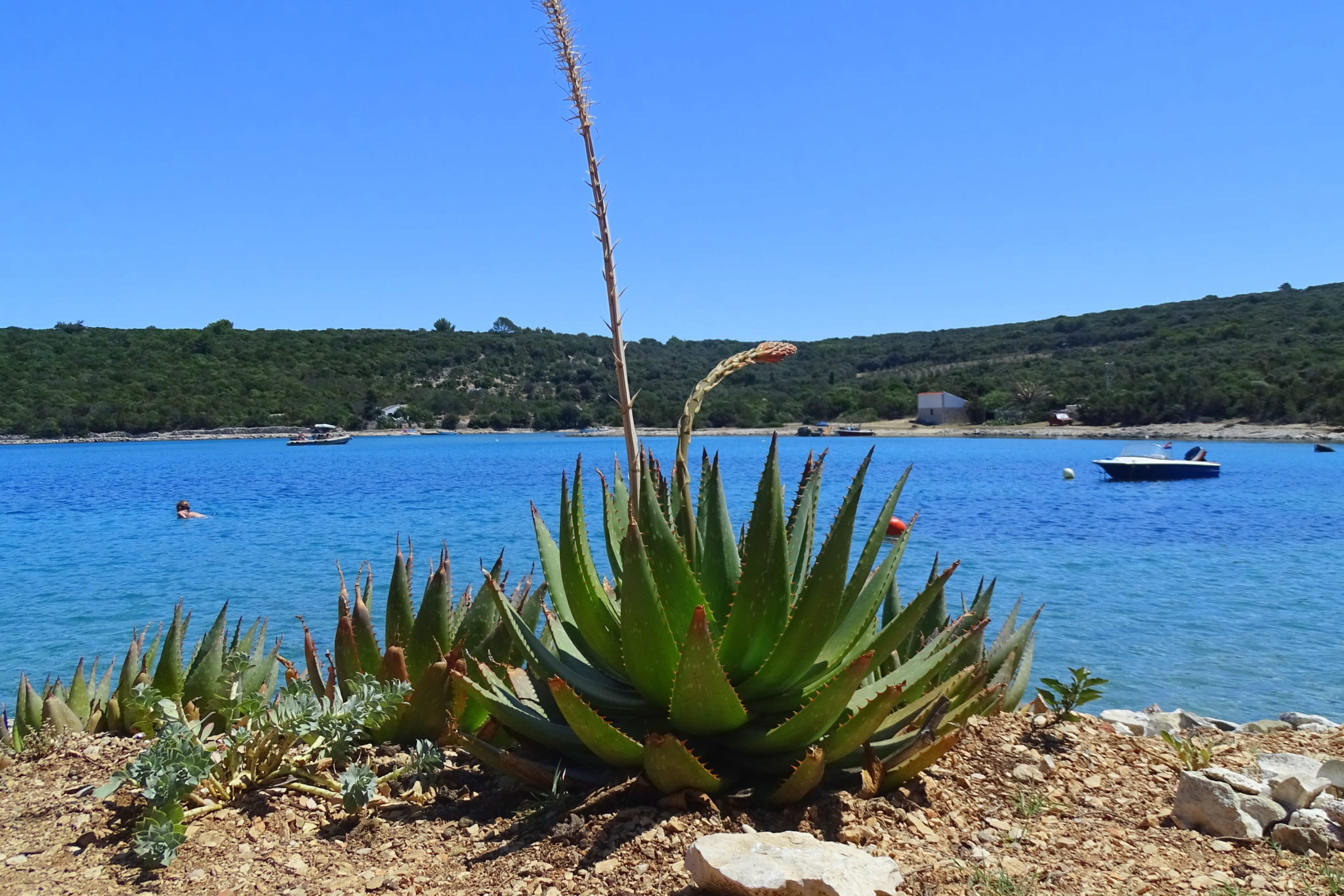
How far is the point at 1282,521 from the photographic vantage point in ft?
72.9

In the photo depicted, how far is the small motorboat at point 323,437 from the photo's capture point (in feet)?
232

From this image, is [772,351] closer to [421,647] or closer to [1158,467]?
[421,647]

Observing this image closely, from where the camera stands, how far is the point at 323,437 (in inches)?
2857

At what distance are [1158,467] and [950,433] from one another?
121 feet

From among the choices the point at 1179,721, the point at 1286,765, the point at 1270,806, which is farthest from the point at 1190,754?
the point at 1179,721

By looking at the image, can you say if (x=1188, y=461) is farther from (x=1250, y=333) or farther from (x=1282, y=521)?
(x=1250, y=333)

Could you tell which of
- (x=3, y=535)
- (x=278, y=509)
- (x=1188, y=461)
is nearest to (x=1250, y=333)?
(x=1188, y=461)

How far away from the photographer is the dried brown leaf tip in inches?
105

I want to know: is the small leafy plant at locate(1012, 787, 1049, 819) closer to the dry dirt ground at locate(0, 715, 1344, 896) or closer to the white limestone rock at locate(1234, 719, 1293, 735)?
the dry dirt ground at locate(0, 715, 1344, 896)

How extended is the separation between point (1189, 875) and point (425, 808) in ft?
6.70

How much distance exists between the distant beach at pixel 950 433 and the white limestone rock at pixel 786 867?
54.2 metres

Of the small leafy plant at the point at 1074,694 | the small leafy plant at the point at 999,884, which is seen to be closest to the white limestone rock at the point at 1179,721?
the small leafy plant at the point at 1074,694

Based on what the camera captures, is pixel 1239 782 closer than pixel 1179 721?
Yes

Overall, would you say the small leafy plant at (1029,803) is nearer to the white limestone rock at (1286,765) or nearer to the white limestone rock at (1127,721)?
the white limestone rock at (1286,765)
